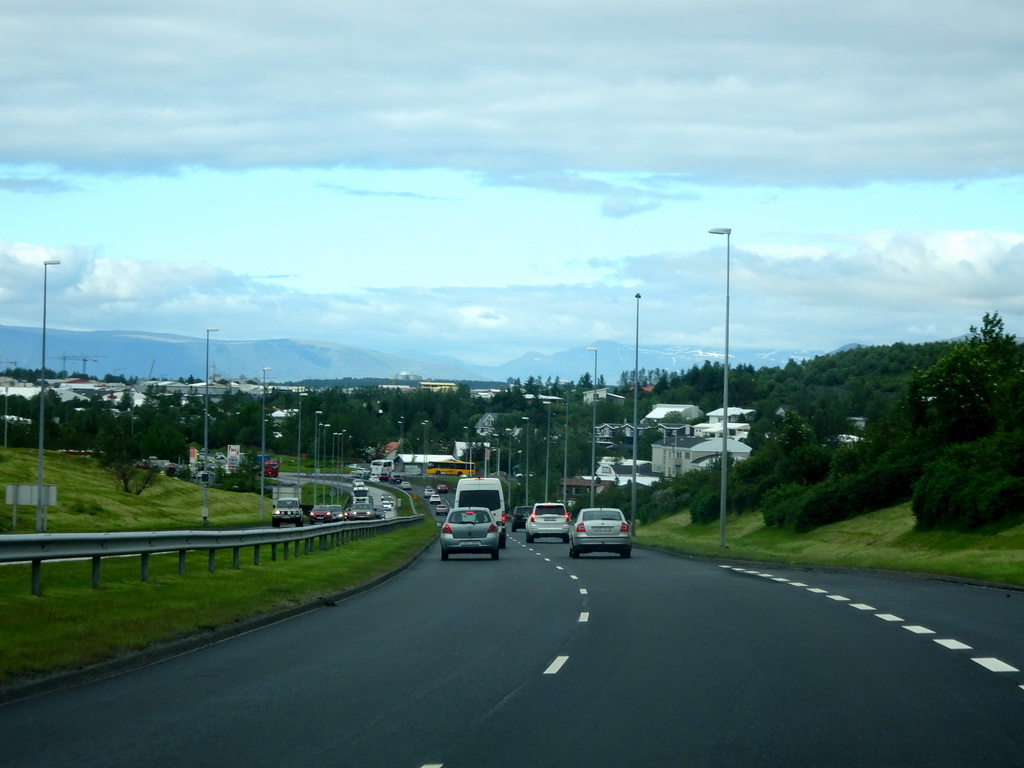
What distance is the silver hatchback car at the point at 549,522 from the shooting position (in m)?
56.3

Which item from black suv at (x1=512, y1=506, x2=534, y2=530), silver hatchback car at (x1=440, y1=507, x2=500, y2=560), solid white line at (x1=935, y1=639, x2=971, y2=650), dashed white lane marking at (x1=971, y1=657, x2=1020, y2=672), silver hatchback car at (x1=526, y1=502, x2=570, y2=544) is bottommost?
black suv at (x1=512, y1=506, x2=534, y2=530)

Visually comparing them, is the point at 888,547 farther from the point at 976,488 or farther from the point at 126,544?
the point at 126,544

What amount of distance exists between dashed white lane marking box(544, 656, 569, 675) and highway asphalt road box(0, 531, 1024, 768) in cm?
5

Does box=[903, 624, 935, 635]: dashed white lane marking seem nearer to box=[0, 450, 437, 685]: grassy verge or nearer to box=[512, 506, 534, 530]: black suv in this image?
box=[0, 450, 437, 685]: grassy verge

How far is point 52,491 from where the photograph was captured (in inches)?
1501

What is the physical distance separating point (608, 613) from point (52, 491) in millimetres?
24098

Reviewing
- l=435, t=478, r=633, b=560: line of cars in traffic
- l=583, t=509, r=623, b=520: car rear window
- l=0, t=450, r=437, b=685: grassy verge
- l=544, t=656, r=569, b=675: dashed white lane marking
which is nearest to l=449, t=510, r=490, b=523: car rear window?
l=435, t=478, r=633, b=560: line of cars in traffic

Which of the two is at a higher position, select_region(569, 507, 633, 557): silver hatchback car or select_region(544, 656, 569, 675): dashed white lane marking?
select_region(544, 656, 569, 675): dashed white lane marking

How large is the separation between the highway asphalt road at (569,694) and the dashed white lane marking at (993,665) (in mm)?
29

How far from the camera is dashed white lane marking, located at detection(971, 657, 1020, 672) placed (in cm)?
1213

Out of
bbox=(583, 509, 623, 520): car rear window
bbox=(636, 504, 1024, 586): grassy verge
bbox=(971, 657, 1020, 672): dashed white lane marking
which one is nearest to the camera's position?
bbox=(971, 657, 1020, 672): dashed white lane marking

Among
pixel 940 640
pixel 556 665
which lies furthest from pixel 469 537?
pixel 556 665

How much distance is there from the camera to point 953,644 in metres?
14.2

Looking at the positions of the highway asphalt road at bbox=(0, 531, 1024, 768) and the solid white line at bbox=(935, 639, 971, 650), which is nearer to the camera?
the highway asphalt road at bbox=(0, 531, 1024, 768)
